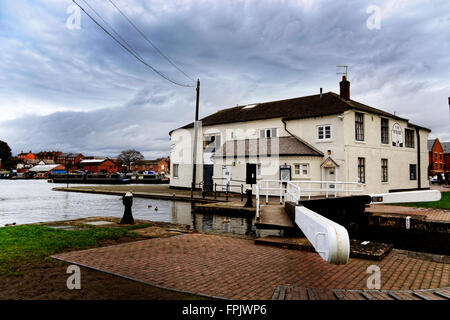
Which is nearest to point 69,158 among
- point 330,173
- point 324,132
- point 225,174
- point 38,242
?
point 225,174

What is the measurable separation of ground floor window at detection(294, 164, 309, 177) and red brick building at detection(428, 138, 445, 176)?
2121 inches

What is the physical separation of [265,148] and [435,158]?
2318 inches

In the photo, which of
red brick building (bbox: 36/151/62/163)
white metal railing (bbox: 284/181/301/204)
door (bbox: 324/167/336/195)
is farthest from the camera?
red brick building (bbox: 36/151/62/163)

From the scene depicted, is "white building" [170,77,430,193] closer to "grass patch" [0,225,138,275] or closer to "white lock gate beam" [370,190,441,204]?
"white lock gate beam" [370,190,441,204]

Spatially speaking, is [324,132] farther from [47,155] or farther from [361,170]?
[47,155]

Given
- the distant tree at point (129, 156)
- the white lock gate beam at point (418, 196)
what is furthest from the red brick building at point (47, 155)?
the white lock gate beam at point (418, 196)

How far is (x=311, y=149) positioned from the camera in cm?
2436

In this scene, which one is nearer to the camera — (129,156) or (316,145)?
(316,145)

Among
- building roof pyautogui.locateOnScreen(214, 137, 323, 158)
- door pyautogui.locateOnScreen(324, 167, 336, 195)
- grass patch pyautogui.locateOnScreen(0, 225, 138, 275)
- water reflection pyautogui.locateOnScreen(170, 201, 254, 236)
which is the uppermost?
building roof pyautogui.locateOnScreen(214, 137, 323, 158)

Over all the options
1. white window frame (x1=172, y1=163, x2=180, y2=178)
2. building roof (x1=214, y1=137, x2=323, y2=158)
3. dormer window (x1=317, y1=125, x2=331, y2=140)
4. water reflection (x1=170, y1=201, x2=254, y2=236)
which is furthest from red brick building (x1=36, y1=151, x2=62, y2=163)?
water reflection (x1=170, y1=201, x2=254, y2=236)

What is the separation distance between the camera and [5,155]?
12394 centimetres

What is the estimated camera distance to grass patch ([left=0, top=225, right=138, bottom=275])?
19.1ft
